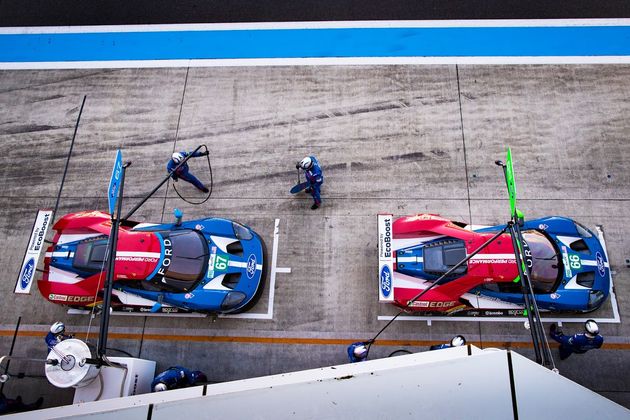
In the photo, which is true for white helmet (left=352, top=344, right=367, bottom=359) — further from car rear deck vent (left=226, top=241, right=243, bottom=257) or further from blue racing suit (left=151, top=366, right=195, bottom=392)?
blue racing suit (left=151, top=366, right=195, bottom=392)

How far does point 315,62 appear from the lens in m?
10.3

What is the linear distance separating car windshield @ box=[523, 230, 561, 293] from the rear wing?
2.19 m

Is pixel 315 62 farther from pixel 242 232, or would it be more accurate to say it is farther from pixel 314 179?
pixel 242 232

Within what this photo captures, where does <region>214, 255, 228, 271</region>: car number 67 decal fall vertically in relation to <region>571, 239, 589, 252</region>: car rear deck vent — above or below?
below

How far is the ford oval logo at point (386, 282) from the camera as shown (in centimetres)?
722

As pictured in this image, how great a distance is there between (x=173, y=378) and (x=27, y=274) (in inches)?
123

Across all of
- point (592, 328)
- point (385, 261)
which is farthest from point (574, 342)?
point (385, 261)

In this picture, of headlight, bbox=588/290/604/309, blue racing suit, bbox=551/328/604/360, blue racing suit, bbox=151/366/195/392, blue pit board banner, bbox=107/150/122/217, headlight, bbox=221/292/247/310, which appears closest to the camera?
blue pit board banner, bbox=107/150/122/217

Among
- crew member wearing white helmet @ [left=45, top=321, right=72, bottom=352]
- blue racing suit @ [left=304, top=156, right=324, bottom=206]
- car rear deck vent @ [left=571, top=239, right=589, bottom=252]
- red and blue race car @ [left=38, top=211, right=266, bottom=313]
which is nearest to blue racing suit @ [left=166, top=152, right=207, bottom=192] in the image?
red and blue race car @ [left=38, top=211, right=266, bottom=313]

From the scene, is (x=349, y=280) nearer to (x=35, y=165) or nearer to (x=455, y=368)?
(x=455, y=368)

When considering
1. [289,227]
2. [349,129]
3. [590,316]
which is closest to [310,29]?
[349,129]

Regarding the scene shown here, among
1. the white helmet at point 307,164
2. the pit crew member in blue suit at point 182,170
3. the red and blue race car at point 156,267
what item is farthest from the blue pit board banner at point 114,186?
the white helmet at point 307,164

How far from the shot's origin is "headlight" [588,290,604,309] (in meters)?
7.10

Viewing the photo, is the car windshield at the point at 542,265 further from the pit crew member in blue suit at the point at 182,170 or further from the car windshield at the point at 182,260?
the pit crew member in blue suit at the point at 182,170
